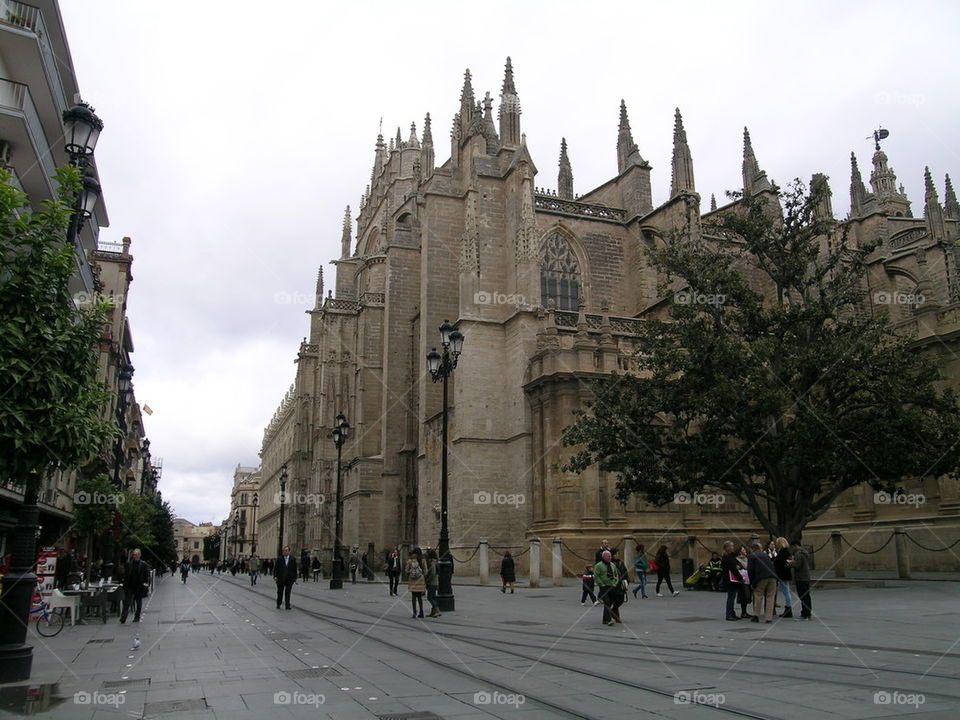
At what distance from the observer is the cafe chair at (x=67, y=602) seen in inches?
582

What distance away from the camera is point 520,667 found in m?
8.52

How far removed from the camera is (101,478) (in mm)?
26609

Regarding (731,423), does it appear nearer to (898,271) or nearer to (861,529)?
(861,529)

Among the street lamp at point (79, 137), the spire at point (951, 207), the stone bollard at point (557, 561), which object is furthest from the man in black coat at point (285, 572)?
the spire at point (951, 207)

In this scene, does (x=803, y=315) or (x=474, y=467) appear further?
(x=474, y=467)

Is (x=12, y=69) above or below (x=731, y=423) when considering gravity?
above

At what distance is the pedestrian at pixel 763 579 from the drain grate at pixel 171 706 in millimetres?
9033

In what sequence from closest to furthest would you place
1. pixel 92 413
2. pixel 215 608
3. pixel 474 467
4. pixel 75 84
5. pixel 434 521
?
pixel 92 413 → pixel 215 608 → pixel 75 84 → pixel 474 467 → pixel 434 521

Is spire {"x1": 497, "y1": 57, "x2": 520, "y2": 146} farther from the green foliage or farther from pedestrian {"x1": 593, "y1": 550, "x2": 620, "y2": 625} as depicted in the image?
the green foliage

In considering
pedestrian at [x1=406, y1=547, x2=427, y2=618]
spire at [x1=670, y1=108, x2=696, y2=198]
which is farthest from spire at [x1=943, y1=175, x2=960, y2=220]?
pedestrian at [x1=406, y1=547, x2=427, y2=618]

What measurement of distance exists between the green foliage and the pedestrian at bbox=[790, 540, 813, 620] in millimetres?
11045

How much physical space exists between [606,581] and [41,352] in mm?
9118

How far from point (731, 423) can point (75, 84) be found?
69.5 feet

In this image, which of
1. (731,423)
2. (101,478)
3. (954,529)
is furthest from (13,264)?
(954,529)
